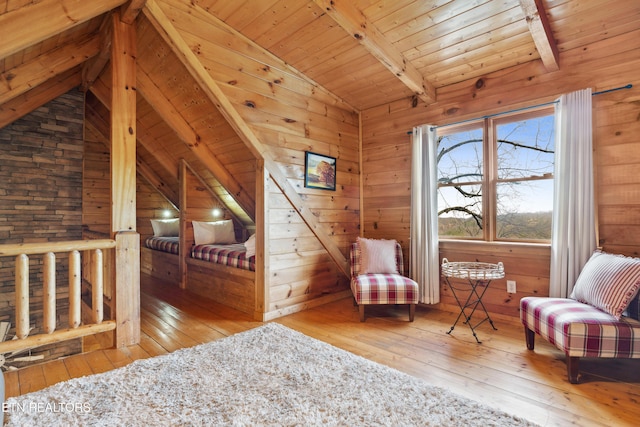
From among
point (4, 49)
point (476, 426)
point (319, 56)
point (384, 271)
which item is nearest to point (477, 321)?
point (384, 271)

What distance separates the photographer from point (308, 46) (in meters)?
2.99

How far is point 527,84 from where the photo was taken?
2875 millimetres

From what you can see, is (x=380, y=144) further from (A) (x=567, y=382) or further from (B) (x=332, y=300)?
(A) (x=567, y=382)

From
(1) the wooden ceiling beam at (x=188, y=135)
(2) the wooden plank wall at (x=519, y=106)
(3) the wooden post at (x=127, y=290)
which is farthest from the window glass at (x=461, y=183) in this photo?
(3) the wooden post at (x=127, y=290)

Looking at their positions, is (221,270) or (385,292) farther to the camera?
(221,270)

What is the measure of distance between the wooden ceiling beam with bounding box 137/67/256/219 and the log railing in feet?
5.13

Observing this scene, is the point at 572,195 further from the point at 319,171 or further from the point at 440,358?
the point at 319,171

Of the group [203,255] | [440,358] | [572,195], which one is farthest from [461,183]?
[203,255]

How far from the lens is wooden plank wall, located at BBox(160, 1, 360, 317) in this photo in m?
2.84

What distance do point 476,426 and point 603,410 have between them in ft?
2.45

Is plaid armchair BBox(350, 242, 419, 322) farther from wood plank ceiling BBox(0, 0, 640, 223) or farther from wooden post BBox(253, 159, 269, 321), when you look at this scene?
wood plank ceiling BBox(0, 0, 640, 223)

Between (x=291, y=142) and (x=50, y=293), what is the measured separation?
2.30 m

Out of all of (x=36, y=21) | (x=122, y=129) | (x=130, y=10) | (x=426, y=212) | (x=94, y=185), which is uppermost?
(x=130, y=10)

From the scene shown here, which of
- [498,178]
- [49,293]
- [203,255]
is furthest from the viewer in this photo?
[203,255]
